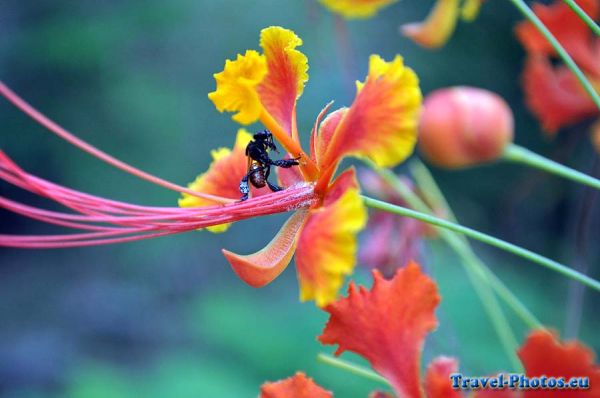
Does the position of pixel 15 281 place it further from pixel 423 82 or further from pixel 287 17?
pixel 423 82

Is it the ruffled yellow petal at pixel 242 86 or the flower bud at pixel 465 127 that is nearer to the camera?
the ruffled yellow petal at pixel 242 86

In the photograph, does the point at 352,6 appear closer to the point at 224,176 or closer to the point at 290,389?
the point at 224,176

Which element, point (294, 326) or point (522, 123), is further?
point (522, 123)

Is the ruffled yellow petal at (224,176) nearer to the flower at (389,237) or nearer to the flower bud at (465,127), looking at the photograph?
the flower bud at (465,127)

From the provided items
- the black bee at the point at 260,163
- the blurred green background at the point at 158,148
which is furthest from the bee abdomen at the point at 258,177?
the blurred green background at the point at 158,148

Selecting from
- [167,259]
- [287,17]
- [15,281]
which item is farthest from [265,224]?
[15,281]

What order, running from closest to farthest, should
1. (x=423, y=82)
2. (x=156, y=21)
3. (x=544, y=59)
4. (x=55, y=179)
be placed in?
1. (x=544, y=59)
2. (x=423, y=82)
3. (x=156, y=21)
4. (x=55, y=179)

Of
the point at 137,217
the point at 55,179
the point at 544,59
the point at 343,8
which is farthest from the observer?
the point at 55,179

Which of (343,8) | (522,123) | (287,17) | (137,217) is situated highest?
(287,17)

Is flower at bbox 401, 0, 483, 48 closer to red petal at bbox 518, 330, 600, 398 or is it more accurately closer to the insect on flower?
the insect on flower
